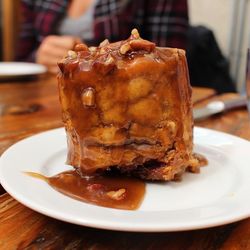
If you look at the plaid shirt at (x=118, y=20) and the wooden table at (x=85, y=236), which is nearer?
the wooden table at (x=85, y=236)

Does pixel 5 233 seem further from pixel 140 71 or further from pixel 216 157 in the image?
pixel 216 157

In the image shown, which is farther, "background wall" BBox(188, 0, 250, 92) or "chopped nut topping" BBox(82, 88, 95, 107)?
"background wall" BBox(188, 0, 250, 92)

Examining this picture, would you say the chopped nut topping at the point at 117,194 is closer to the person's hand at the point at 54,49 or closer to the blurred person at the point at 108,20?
the person's hand at the point at 54,49

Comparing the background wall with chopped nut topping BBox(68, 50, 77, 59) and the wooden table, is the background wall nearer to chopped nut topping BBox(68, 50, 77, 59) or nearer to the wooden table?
chopped nut topping BBox(68, 50, 77, 59)

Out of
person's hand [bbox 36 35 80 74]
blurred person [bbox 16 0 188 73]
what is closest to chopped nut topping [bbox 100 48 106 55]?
person's hand [bbox 36 35 80 74]

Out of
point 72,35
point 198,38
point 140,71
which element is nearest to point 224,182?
point 140,71

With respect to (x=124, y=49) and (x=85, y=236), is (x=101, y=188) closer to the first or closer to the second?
(x=85, y=236)

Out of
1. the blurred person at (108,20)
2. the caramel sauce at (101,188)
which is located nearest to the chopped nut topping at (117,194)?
the caramel sauce at (101,188)

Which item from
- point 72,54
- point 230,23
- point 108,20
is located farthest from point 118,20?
point 72,54

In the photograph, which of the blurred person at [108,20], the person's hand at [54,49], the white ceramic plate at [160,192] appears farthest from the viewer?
the blurred person at [108,20]
